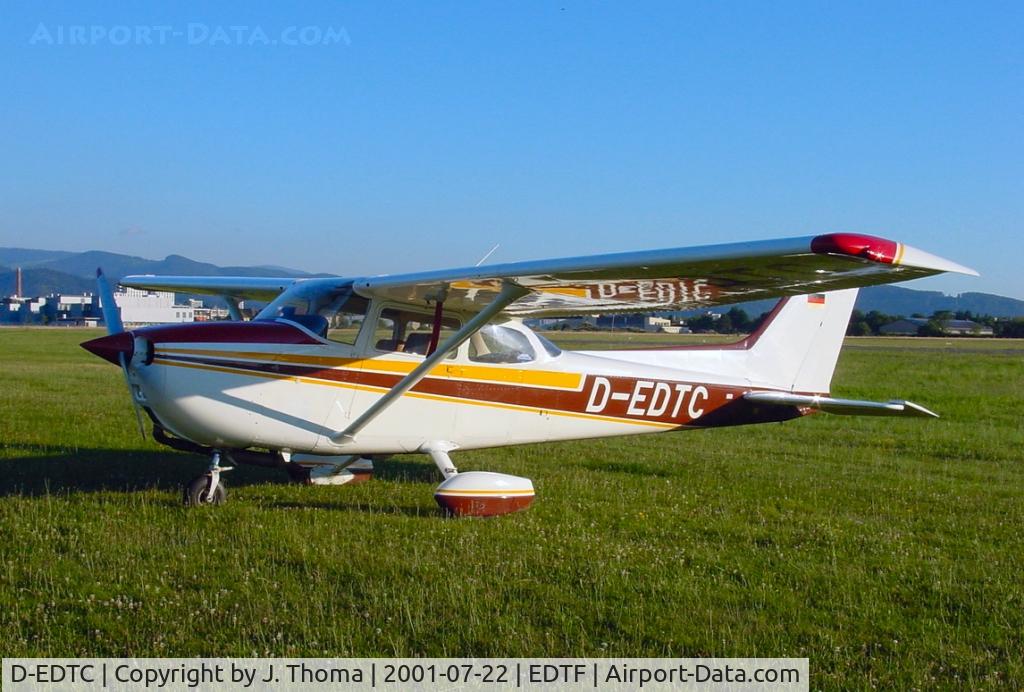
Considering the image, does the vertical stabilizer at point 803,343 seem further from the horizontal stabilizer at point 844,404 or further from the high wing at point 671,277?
the high wing at point 671,277

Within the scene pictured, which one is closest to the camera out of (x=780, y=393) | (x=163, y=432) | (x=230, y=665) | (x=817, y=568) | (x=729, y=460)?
(x=230, y=665)

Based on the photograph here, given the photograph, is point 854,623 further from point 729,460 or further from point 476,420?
point 729,460

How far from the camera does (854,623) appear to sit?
15.8ft

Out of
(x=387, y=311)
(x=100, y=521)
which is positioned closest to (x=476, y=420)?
(x=387, y=311)

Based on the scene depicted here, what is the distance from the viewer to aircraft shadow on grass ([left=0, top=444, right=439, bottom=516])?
7.93 m

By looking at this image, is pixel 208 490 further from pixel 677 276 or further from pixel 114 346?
pixel 677 276

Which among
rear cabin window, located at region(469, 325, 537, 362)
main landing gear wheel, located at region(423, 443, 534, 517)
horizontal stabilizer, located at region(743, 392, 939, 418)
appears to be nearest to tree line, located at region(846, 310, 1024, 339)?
horizontal stabilizer, located at region(743, 392, 939, 418)

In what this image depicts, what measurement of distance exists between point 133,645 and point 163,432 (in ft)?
11.8

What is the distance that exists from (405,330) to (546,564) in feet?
9.81

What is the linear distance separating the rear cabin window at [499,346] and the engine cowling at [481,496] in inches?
55.2

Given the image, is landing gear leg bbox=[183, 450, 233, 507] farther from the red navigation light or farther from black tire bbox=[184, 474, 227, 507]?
the red navigation light

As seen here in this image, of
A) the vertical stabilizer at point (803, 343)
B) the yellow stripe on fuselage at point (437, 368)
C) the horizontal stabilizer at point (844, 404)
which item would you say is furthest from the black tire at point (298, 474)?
the vertical stabilizer at point (803, 343)

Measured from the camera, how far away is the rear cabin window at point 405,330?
7.92 meters

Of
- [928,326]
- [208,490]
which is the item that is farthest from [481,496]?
[928,326]
